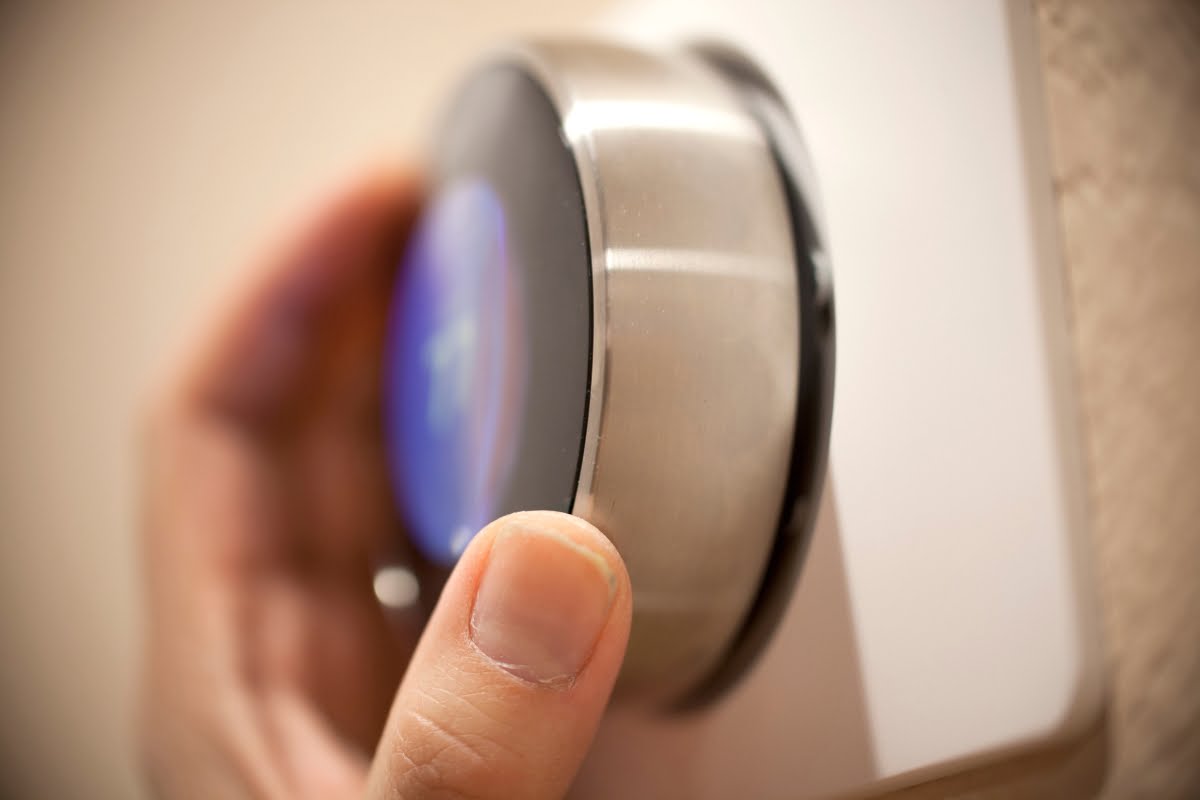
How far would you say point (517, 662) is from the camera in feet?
0.74

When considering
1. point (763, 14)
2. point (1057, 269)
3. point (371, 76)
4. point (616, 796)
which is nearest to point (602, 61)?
point (763, 14)

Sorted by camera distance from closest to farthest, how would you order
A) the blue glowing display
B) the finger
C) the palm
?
the blue glowing display < the palm < the finger

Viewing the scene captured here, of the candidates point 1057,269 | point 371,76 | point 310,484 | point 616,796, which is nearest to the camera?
point 1057,269

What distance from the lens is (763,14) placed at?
0.95ft

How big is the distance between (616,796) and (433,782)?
0.13 m

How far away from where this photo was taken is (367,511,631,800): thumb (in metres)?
0.22

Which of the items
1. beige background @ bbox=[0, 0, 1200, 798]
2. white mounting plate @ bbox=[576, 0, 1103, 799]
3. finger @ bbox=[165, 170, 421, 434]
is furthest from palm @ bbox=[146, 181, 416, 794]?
white mounting plate @ bbox=[576, 0, 1103, 799]

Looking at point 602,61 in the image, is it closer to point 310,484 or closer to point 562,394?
point 562,394

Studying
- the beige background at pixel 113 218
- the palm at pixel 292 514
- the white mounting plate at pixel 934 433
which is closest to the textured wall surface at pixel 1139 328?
the white mounting plate at pixel 934 433

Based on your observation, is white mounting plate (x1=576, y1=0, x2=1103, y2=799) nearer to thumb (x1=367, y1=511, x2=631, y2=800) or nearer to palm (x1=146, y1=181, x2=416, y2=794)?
thumb (x1=367, y1=511, x2=631, y2=800)

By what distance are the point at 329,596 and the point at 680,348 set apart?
1.32 feet

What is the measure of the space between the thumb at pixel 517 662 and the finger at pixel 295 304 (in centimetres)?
37

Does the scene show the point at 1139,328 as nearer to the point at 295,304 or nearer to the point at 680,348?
the point at 680,348

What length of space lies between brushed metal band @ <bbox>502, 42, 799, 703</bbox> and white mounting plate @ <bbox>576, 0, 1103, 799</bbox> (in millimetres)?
23
